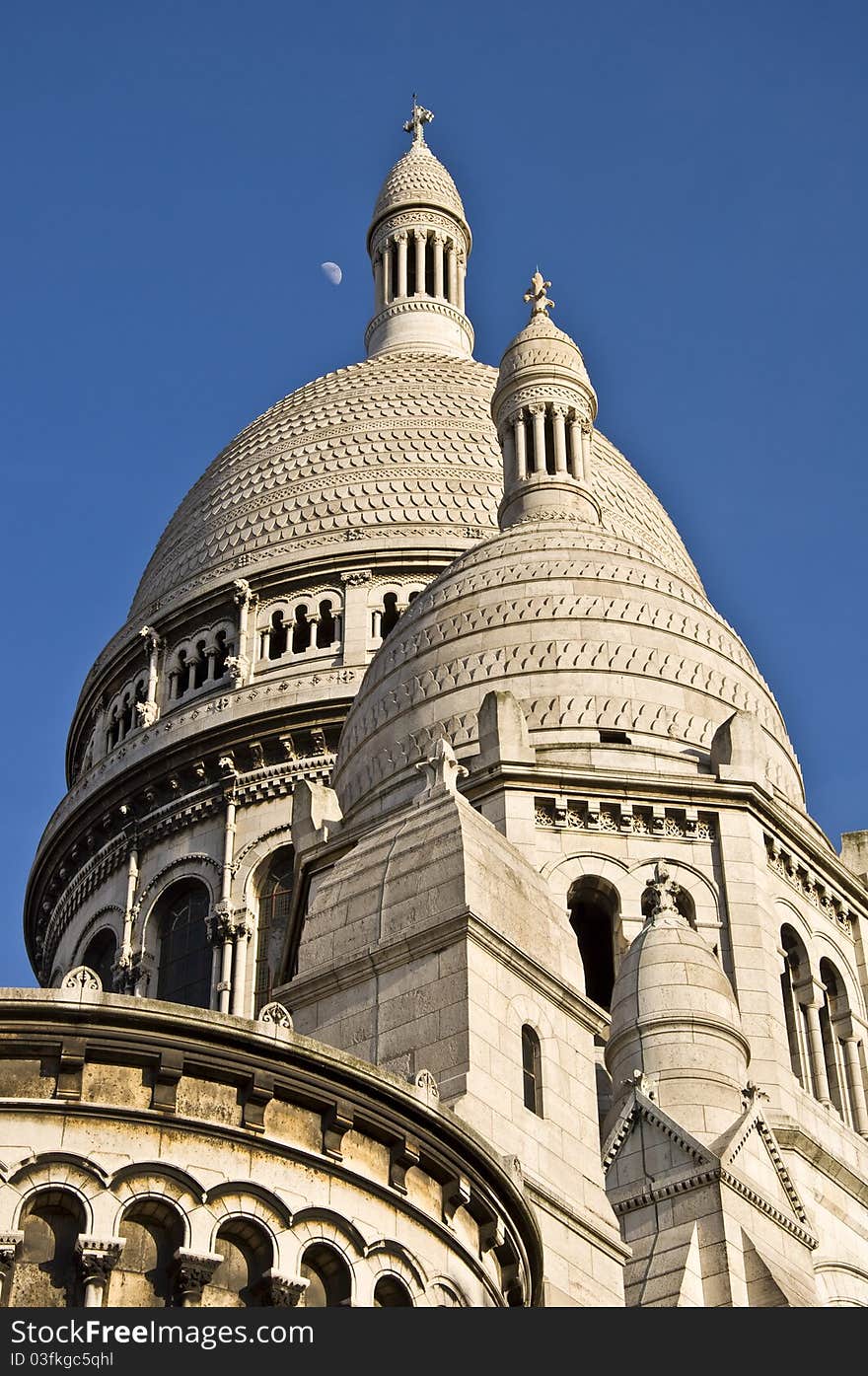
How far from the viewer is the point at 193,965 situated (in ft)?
165

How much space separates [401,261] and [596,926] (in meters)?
37.2

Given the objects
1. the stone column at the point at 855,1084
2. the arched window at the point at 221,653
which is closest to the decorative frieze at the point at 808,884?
the stone column at the point at 855,1084

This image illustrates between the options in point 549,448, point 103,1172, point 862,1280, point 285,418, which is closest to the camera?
point 103,1172

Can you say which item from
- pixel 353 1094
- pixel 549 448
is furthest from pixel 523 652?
pixel 353 1094

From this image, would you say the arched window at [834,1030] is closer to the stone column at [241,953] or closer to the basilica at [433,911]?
the basilica at [433,911]

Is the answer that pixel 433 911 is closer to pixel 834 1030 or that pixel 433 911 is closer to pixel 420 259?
pixel 834 1030

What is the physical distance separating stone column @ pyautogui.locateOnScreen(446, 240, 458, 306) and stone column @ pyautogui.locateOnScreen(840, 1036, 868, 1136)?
→ 1432 inches

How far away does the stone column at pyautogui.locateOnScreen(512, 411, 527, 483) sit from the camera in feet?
145

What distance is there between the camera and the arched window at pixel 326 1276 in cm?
2025

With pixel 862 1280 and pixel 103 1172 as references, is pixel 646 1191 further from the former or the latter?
pixel 103 1172

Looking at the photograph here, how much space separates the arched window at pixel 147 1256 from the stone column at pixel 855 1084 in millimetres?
17628

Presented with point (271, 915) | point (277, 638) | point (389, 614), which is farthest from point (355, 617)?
point (271, 915)

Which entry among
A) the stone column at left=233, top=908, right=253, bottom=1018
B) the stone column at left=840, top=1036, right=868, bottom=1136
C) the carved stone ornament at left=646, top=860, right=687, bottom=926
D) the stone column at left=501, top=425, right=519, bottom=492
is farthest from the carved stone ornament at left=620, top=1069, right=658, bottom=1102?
the stone column at left=233, top=908, right=253, bottom=1018

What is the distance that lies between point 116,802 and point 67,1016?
33.4 meters
